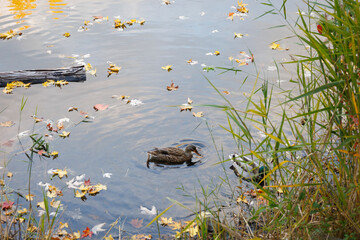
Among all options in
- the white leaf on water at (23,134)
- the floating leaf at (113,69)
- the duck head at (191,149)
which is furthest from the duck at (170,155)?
the floating leaf at (113,69)

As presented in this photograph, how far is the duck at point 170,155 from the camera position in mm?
5543

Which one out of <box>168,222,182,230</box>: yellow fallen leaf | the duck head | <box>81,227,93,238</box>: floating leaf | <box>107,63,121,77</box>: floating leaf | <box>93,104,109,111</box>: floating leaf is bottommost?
<box>168,222,182,230</box>: yellow fallen leaf

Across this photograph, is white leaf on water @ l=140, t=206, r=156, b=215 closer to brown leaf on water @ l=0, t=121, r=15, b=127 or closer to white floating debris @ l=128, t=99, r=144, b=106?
white floating debris @ l=128, t=99, r=144, b=106

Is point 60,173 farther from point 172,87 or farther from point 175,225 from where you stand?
point 172,87

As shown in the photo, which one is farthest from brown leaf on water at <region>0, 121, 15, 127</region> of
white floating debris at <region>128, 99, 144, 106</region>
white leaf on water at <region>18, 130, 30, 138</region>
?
white floating debris at <region>128, 99, 144, 106</region>

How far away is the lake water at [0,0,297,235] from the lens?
5.23m

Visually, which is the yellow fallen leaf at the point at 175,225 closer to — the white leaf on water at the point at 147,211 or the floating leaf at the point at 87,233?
the white leaf on water at the point at 147,211

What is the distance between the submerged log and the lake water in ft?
0.62

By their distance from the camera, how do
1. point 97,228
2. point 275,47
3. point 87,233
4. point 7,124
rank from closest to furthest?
point 87,233 < point 97,228 < point 7,124 < point 275,47

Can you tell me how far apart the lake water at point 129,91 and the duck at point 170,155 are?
10 centimetres

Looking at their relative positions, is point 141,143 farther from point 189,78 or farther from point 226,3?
point 226,3

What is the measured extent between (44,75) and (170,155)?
318 cm

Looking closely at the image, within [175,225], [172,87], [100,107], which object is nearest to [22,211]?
[175,225]

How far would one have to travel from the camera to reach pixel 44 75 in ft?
24.7
